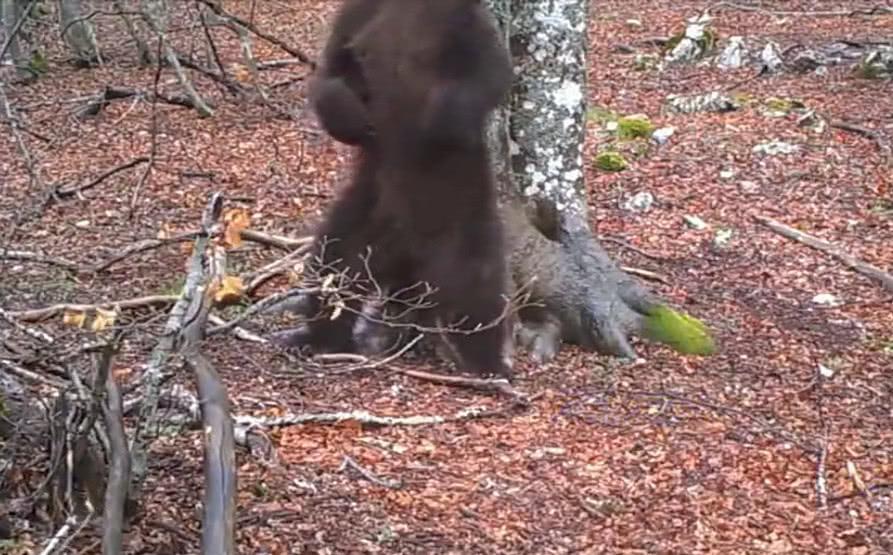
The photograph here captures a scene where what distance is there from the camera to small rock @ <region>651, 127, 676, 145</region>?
9.57 m

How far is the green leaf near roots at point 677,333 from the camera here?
5.66m

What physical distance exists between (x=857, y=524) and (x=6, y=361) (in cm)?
257

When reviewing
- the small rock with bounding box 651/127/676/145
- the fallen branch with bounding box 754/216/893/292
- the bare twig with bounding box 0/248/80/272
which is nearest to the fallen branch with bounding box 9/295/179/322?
the bare twig with bounding box 0/248/80/272

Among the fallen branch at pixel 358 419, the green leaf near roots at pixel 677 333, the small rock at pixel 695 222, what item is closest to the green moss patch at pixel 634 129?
the small rock at pixel 695 222

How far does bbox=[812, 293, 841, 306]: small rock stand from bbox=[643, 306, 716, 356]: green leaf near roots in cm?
94

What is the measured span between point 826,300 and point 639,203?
1.80 meters

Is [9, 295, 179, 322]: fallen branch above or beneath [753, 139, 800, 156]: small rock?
above

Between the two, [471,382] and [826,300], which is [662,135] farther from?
[471,382]

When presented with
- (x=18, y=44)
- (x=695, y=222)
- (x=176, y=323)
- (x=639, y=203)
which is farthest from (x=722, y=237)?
(x=18, y=44)

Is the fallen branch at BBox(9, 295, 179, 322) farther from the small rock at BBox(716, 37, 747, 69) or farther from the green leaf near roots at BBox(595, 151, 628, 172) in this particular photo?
the small rock at BBox(716, 37, 747, 69)

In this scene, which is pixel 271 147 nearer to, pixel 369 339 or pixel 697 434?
pixel 369 339

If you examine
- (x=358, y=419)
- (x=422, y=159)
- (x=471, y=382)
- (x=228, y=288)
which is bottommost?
(x=471, y=382)

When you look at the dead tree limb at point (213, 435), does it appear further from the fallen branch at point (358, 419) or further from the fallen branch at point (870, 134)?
the fallen branch at point (870, 134)

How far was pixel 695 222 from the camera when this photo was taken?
25.1ft
